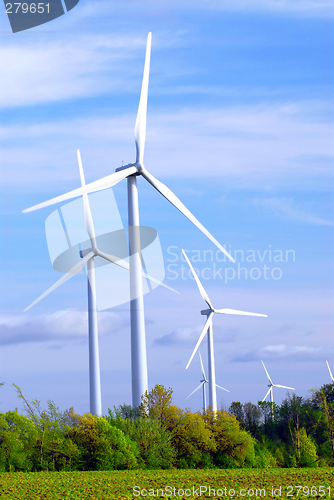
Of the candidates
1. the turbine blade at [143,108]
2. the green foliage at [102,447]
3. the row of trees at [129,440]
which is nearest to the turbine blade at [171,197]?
the turbine blade at [143,108]

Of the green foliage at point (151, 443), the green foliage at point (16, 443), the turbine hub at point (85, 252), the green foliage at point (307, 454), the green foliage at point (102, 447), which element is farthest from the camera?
the turbine hub at point (85, 252)

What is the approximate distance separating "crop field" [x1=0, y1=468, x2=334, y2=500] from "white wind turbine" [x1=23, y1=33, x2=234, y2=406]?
1331 centimetres

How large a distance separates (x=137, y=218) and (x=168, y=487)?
24989 millimetres

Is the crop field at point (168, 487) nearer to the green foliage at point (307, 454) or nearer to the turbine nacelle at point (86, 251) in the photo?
the green foliage at point (307, 454)

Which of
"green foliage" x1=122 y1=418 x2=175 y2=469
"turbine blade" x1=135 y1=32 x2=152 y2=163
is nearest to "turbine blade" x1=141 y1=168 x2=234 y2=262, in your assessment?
"turbine blade" x1=135 y1=32 x2=152 y2=163

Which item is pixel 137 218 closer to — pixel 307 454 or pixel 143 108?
pixel 143 108

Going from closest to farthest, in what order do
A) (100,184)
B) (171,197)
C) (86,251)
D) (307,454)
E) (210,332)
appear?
1. (100,184)
2. (171,197)
3. (307,454)
4. (86,251)
5. (210,332)

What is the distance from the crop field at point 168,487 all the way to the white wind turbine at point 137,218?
524 inches

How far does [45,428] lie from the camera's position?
34.6 meters

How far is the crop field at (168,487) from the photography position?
20.9m

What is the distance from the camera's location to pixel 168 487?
22078 mm

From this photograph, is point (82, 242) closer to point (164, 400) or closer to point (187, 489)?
point (164, 400)

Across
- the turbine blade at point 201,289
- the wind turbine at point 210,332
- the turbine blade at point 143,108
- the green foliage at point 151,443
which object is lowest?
the green foliage at point 151,443

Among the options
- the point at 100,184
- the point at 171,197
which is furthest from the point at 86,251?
the point at 100,184
